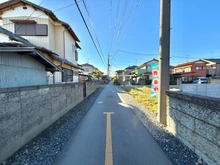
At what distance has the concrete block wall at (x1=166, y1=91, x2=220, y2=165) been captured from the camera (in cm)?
228

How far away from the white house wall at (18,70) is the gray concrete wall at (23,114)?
89cm

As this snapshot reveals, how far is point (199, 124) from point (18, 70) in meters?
5.50

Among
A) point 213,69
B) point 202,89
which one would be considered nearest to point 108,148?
point 202,89

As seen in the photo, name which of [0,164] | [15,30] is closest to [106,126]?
[0,164]

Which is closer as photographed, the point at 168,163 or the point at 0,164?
the point at 0,164

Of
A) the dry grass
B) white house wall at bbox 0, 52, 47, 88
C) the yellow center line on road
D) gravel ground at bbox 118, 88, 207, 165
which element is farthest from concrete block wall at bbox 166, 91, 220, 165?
white house wall at bbox 0, 52, 47, 88

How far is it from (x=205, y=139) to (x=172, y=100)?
1.54 metres

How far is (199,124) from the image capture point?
268cm

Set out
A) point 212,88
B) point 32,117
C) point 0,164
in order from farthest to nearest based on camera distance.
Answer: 1. point 212,88
2. point 32,117
3. point 0,164

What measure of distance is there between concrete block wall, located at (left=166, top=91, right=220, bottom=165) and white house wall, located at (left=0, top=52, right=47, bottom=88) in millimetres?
5010

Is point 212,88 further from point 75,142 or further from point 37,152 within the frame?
point 37,152

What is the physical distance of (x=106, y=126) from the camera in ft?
15.3

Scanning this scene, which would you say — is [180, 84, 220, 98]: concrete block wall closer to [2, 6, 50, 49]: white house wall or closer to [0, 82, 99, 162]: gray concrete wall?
[0, 82, 99, 162]: gray concrete wall

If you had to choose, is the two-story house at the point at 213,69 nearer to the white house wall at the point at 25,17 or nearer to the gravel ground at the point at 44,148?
the white house wall at the point at 25,17
